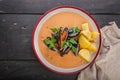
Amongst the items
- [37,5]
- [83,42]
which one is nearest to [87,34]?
[83,42]

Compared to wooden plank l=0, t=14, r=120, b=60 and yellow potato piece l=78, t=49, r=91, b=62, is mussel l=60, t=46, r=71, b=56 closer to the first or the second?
yellow potato piece l=78, t=49, r=91, b=62

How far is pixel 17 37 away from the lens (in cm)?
95

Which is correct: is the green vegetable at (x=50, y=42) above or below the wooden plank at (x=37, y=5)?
below

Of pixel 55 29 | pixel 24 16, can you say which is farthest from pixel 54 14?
pixel 24 16

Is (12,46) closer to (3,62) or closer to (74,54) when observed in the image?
(3,62)

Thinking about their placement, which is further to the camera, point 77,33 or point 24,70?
point 24,70

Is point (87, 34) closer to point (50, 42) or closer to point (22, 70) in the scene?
point (50, 42)

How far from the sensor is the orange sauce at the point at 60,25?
0.85 meters

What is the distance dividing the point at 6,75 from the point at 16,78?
0.04m

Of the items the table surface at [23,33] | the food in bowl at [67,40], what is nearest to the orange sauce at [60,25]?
the food in bowl at [67,40]

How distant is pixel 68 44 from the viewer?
836 millimetres

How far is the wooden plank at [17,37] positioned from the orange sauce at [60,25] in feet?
0.37

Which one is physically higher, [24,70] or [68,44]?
[68,44]

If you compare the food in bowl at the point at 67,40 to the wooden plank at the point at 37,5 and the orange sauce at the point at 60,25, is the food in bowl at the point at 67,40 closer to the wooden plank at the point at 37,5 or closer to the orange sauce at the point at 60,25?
the orange sauce at the point at 60,25
